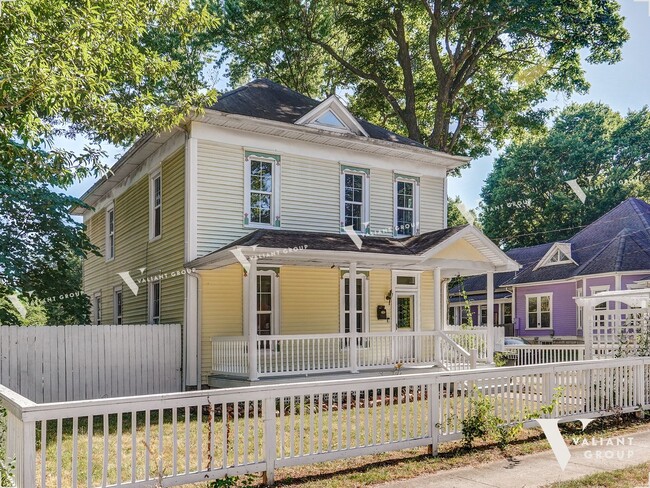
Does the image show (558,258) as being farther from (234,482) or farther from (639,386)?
(234,482)

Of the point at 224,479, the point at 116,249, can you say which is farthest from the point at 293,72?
the point at 224,479

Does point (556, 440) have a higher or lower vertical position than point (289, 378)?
higher

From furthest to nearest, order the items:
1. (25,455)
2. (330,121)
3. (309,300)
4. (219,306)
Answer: (330,121) < (309,300) < (219,306) < (25,455)

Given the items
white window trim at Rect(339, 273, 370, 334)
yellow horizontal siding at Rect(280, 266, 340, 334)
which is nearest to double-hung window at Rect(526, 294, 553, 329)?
white window trim at Rect(339, 273, 370, 334)

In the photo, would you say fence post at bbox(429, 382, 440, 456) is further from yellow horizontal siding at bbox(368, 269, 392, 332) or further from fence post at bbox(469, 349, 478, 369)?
yellow horizontal siding at bbox(368, 269, 392, 332)

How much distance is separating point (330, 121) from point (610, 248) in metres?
16.7

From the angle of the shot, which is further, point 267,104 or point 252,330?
point 267,104

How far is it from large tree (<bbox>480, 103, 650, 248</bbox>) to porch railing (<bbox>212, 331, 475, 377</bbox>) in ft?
90.1

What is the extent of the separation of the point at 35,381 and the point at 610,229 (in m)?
26.0

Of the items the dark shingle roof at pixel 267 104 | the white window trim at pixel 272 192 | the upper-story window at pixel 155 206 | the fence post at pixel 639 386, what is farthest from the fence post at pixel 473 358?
the upper-story window at pixel 155 206

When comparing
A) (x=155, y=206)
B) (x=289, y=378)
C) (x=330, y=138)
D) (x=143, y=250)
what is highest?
(x=330, y=138)

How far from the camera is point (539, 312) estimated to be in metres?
30.7

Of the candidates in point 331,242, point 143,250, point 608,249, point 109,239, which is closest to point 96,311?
point 109,239

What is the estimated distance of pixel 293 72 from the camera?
2752 centimetres
